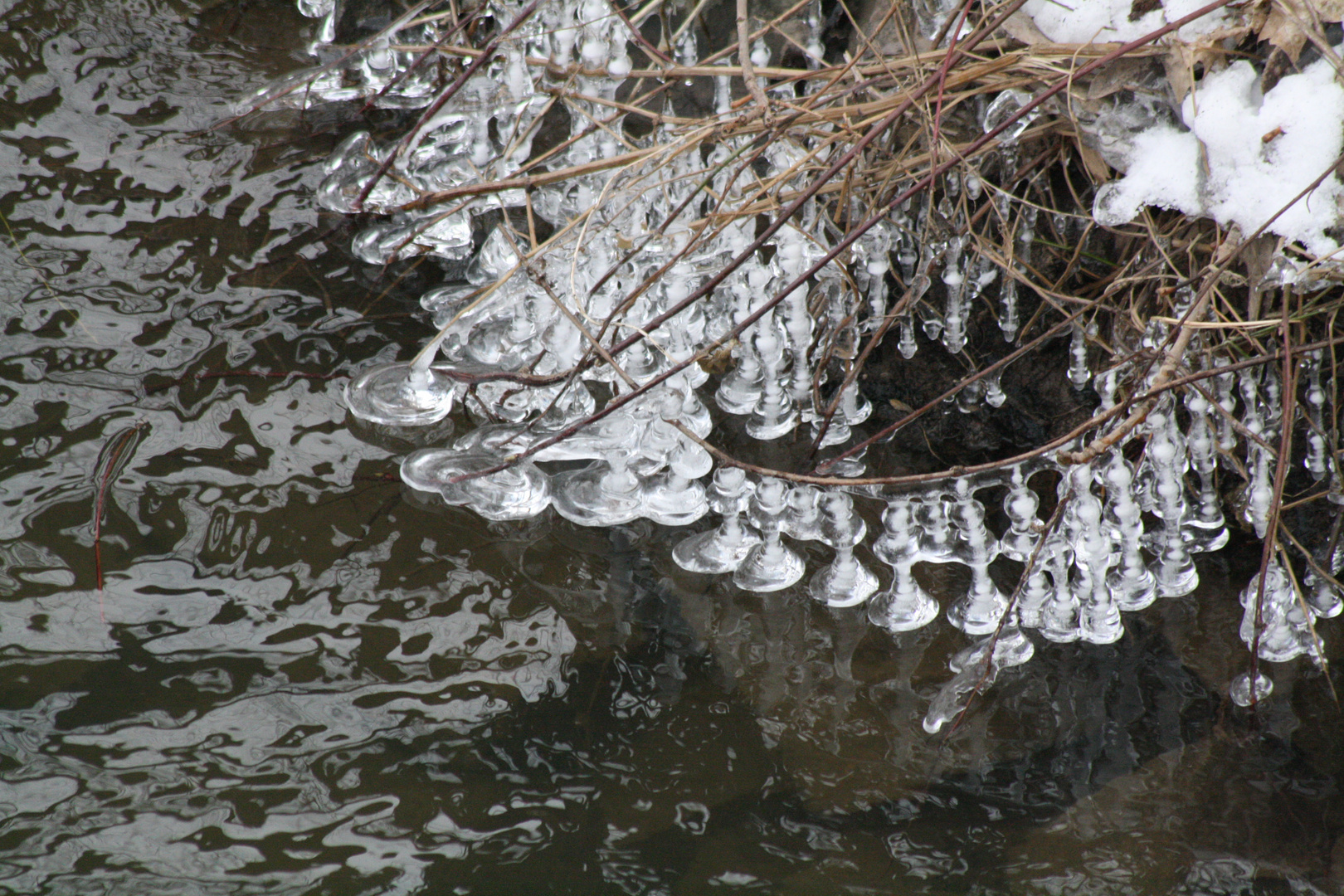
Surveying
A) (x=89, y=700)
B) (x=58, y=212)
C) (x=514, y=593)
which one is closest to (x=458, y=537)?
(x=514, y=593)

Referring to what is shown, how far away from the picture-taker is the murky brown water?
5.82ft

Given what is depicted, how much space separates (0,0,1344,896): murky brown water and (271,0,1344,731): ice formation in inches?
3.9

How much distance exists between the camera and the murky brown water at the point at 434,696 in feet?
5.82

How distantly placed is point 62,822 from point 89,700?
0.80 feet

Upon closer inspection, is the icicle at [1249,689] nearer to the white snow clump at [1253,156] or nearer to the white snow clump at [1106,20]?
the white snow clump at [1253,156]

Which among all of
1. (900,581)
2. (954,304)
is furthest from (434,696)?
(954,304)

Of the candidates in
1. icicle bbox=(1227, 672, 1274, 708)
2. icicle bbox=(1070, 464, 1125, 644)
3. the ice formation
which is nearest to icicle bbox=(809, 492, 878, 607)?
the ice formation

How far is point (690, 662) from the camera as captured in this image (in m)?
2.13

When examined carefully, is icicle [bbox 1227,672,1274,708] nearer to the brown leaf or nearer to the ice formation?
the ice formation

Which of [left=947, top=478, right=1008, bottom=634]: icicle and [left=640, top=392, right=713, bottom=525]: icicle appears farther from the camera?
[left=640, top=392, right=713, bottom=525]: icicle

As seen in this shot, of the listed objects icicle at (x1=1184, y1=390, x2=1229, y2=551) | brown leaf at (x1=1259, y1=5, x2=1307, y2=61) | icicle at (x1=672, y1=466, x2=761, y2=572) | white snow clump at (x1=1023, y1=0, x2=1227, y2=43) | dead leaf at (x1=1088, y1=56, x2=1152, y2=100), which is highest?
white snow clump at (x1=1023, y1=0, x2=1227, y2=43)

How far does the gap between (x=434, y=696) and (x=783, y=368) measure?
119 centimetres

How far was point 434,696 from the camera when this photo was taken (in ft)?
6.51

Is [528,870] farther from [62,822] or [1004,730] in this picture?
[1004,730]
